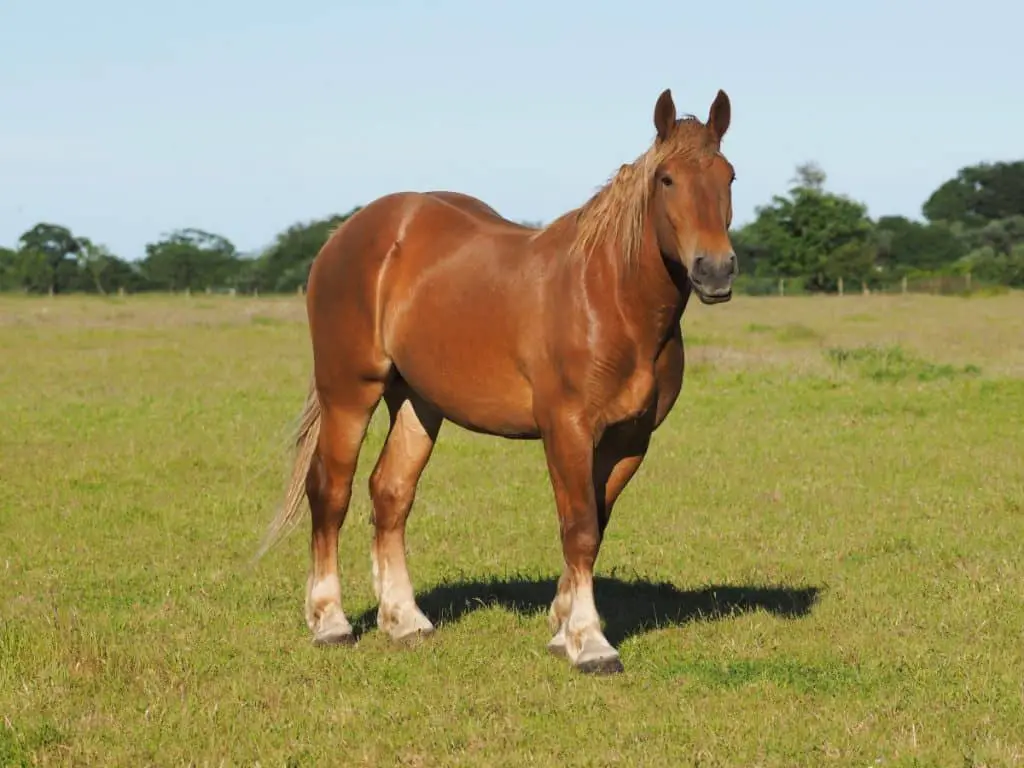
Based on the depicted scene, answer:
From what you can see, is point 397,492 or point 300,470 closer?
point 397,492

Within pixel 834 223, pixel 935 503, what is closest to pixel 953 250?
pixel 834 223

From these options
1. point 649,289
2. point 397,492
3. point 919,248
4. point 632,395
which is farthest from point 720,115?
point 919,248

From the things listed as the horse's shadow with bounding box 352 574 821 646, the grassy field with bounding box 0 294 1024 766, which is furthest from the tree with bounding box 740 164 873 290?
the horse's shadow with bounding box 352 574 821 646

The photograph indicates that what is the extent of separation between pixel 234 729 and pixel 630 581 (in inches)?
133

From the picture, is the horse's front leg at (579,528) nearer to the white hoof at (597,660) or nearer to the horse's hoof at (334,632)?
the white hoof at (597,660)

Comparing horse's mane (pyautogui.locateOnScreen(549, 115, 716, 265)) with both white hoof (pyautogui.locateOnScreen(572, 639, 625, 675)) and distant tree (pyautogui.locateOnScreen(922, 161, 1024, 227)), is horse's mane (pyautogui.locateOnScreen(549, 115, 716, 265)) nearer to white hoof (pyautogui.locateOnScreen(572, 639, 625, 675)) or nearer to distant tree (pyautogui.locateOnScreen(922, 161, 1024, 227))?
white hoof (pyautogui.locateOnScreen(572, 639, 625, 675))

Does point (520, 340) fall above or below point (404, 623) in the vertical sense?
above

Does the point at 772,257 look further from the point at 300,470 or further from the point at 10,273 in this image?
the point at 300,470

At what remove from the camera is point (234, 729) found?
4945mm

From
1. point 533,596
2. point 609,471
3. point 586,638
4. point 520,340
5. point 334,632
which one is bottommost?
point 533,596

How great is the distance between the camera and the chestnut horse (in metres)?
5.59

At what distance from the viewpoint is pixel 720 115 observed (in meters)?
5.63

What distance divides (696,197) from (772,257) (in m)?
68.1

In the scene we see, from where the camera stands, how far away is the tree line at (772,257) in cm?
6656
